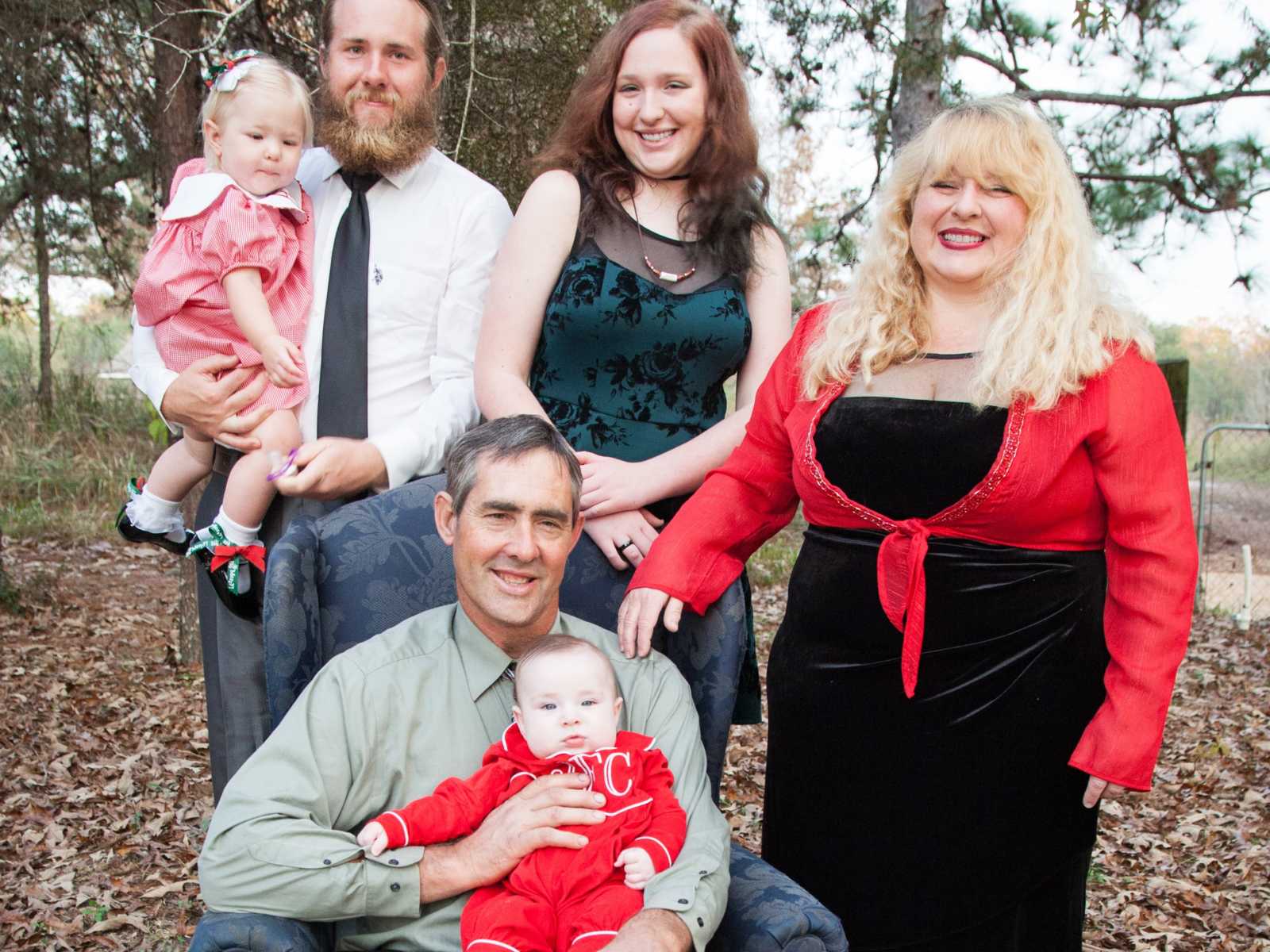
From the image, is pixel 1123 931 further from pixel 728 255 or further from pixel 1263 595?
pixel 1263 595

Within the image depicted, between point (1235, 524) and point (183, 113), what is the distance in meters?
11.9

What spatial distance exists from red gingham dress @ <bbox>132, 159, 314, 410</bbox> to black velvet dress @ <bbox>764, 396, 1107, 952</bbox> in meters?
1.19

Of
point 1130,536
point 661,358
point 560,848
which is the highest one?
point 661,358

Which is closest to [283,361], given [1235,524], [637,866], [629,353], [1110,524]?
[629,353]

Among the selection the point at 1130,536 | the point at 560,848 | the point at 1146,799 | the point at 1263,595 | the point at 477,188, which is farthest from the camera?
the point at 1263,595

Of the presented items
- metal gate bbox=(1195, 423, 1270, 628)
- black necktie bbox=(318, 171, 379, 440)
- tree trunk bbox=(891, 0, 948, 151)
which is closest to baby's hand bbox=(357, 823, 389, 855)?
black necktie bbox=(318, 171, 379, 440)

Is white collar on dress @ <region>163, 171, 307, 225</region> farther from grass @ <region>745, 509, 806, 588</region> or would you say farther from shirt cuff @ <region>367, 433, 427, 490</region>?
grass @ <region>745, 509, 806, 588</region>

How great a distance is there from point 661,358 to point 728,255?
0.28m

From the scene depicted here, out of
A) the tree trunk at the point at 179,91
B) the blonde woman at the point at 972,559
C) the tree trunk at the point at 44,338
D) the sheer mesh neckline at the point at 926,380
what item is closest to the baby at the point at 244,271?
the blonde woman at the point at 972,559

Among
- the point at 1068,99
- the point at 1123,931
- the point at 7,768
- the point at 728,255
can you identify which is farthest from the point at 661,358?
the point at 1068,99

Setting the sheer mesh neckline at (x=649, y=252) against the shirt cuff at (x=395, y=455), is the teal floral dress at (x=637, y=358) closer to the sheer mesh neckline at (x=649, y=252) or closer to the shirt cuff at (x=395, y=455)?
the sheer mesh neckline at (x=649, y=252)

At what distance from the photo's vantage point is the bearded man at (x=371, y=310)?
2449mm

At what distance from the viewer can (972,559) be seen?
2111mm

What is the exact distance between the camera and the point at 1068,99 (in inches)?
231
